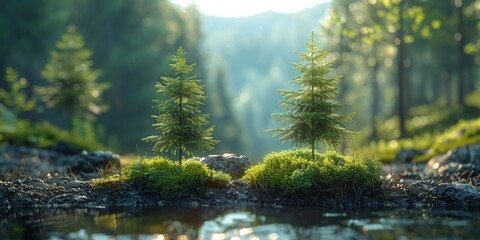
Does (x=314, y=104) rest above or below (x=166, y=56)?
A: below

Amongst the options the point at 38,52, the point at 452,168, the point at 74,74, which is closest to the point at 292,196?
the point at 452,168

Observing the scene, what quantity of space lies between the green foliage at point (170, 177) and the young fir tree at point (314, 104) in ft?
7.53

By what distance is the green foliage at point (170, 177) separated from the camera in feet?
46.1

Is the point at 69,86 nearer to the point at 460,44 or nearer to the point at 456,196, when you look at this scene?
the point at 456,196

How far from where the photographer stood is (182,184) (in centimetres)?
1414

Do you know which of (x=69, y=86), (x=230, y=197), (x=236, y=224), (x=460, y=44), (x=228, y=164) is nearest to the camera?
(x=236, y=224)

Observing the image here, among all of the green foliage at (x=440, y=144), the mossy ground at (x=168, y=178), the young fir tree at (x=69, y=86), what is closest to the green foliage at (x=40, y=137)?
the young fir tree at (x=69, y=86)

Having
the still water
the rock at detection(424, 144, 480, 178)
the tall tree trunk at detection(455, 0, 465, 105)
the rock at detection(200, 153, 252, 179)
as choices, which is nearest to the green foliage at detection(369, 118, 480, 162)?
the rock at detection(424, 144, 480, 178)

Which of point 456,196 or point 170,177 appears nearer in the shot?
point 456,196

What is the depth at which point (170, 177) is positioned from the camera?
14.2 m

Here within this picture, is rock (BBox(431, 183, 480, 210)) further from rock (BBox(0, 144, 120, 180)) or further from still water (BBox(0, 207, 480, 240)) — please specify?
rock (BBox(0, 144, 120, 180))

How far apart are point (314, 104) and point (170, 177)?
4.43m

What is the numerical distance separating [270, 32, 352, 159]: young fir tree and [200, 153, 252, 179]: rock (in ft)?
9.48

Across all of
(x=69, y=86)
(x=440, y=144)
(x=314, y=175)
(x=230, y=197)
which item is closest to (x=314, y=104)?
(x=314, y=175)
